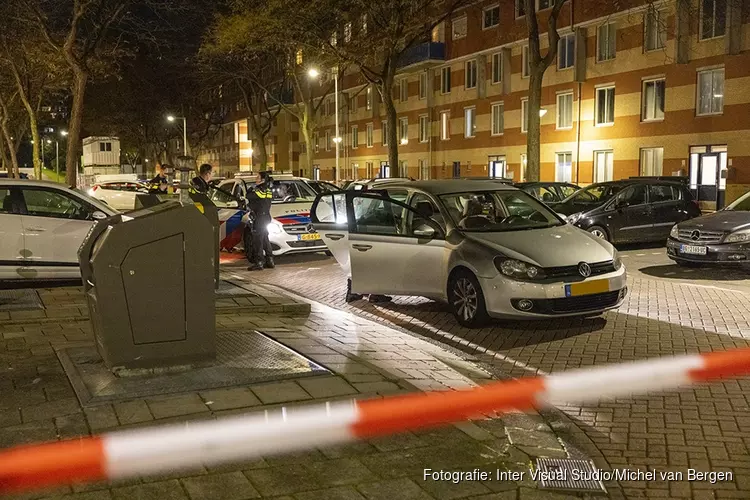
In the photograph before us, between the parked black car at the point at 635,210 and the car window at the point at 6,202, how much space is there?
11.0 meters

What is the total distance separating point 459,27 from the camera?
42.7 meters

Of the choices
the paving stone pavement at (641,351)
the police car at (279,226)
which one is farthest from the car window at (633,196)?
the police car at (279,226)

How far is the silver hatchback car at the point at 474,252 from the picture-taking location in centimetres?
853

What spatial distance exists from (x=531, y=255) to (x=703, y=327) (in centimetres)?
220

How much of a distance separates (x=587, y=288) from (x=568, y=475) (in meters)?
4.24

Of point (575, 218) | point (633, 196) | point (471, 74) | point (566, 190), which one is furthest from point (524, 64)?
point (575, 218)

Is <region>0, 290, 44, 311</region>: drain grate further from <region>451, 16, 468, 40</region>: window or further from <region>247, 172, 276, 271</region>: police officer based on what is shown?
<region>451, 16, 468, 40</region>: window

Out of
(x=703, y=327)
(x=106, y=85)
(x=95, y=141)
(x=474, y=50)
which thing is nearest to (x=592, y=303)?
(x=703, y=327)

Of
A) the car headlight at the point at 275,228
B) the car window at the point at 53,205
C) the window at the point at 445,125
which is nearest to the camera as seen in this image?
the car window at the point at 53,205

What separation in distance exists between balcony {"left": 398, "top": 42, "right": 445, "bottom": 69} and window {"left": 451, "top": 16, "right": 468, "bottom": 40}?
1.01 metres

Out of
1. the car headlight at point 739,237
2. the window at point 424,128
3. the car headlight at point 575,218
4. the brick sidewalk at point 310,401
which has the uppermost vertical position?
the window at point 424,128

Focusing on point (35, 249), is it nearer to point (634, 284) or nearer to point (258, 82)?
point (634, 284)

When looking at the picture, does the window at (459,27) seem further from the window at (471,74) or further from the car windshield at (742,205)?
the car windshield at (742,205)

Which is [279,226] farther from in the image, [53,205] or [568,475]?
[568,475]
